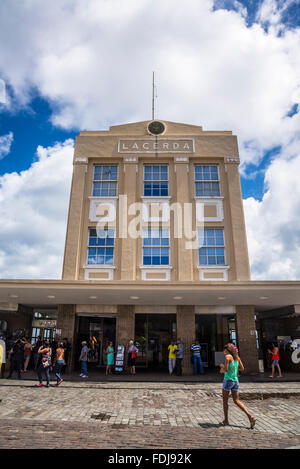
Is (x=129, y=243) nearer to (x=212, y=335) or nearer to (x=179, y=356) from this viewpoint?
(x=179, y=356)

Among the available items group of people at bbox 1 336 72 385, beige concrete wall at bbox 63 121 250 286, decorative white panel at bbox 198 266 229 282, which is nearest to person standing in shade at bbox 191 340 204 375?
beige concrete wall at bbox 63 121 250 286

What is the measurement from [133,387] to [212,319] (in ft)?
26.9

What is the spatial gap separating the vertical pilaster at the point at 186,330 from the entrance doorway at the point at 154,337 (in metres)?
1.20

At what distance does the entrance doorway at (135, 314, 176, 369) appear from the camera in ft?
60.0

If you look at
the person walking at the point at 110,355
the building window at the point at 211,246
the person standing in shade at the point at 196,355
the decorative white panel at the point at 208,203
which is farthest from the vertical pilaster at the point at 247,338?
the person walking at the point at 110,355

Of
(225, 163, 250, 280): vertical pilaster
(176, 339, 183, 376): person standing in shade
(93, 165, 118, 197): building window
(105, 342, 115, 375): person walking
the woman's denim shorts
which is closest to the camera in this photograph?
the woman's denim shorts

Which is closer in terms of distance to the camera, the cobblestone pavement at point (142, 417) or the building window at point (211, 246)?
the cobblestone pavement at point (142, 417)

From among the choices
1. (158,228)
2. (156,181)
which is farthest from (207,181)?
(158,228)

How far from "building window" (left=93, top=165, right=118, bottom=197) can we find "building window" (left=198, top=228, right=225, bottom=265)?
604 centimetres

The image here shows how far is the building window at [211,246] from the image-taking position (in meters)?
18.3

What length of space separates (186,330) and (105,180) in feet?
33.6

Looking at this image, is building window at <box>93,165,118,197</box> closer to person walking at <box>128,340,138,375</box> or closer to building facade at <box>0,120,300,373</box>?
building facade at <box>0,120,300,373</box>

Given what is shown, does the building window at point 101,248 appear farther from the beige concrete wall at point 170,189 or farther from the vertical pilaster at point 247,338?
the vertical pilaster at point 247,338

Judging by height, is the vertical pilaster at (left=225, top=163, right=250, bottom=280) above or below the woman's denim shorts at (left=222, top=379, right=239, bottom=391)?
above
